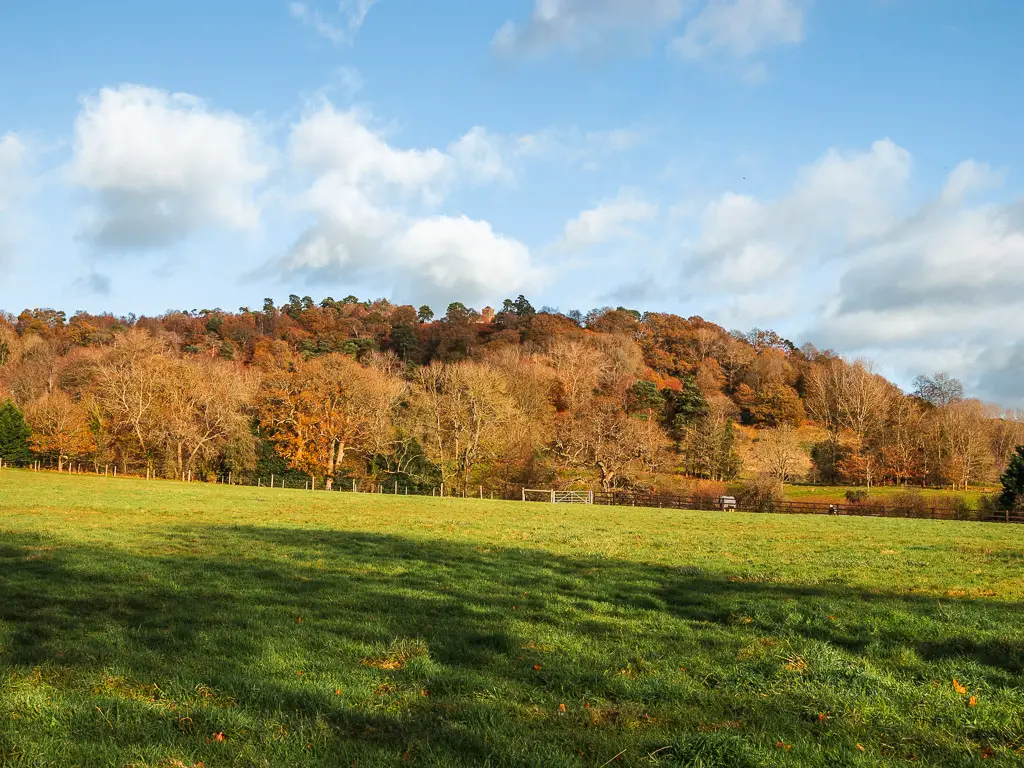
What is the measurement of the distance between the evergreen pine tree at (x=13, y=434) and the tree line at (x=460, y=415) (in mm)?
148

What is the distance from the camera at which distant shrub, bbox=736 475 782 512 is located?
49.7m

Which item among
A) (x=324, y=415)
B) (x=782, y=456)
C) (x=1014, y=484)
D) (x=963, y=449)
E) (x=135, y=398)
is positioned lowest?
(x=1014, y=484)

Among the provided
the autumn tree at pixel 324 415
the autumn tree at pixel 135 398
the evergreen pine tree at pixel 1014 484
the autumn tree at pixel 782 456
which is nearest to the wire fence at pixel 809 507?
the evergreen pine tree at pixel 1014 484

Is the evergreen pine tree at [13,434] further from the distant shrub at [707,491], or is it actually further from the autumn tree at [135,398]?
the distant shrub at [707,491]

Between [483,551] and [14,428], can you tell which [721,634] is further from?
[14,428]

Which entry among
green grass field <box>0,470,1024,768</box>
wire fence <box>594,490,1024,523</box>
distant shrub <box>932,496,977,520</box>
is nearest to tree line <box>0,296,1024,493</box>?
wire fence <box>594,490,1024,523</box>

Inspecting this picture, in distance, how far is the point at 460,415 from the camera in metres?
58.9

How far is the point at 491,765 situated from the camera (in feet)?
14.3

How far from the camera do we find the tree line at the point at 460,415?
5991 centimetres

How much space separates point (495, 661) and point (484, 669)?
0.96ft

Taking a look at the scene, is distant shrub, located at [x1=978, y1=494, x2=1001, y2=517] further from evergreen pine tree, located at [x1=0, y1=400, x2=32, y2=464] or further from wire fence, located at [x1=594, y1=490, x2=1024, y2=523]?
evergreen pine tree, located at [x1=0, y1=400, x2=32, y2=464]

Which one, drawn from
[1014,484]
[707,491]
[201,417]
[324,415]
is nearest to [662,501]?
[707,491]

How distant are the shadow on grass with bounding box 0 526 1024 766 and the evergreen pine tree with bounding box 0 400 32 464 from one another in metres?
70.9

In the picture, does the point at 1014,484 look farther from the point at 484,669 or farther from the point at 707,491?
the point at 484,669
